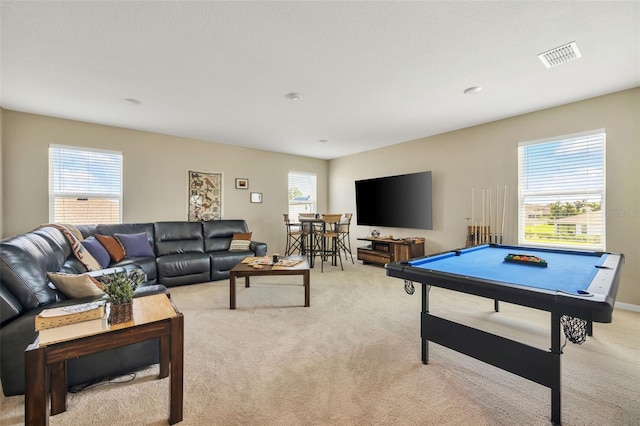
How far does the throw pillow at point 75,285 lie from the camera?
1.83m

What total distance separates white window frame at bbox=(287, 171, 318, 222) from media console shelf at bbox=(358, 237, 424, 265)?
1.87m

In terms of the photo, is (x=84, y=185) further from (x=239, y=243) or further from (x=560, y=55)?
(x=560, y=55)

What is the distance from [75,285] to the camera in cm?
185

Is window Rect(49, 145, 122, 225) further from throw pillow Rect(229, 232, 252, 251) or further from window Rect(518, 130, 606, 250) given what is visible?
window Rect(518, 130, 606, 250)

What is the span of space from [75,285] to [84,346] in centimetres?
81

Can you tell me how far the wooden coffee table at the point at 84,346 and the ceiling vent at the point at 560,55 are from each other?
3.38 m

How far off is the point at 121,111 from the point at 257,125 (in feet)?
5.82

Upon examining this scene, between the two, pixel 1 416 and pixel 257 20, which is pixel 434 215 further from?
pixel 1 416

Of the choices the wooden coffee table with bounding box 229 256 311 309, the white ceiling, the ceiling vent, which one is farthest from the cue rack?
the wooden coffee table with bounding box 229 256 311 309

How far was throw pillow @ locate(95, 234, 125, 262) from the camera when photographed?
3.71 meters

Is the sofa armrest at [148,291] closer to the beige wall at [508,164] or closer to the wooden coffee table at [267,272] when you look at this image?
the wooden coffee table at [267,272]

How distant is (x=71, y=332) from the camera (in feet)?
4.19

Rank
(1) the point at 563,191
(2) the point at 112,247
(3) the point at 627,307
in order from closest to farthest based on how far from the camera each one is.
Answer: (3) the point at 627,307 < (1) the point at 563,191 < (2) the point at 112,247

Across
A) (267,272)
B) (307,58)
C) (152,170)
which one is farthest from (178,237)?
(307,58)
